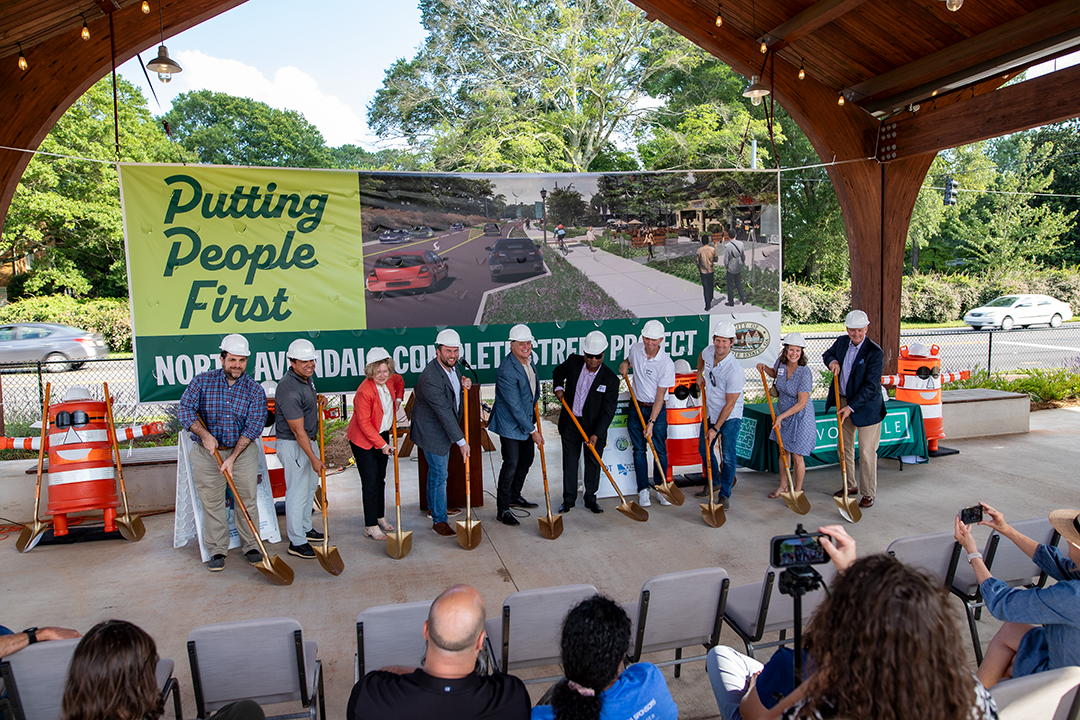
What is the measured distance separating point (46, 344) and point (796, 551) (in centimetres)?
1957

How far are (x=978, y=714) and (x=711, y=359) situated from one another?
5058 mm

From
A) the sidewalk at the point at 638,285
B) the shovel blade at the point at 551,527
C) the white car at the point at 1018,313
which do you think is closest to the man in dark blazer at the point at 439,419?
the shovel blade at the point at 551,527

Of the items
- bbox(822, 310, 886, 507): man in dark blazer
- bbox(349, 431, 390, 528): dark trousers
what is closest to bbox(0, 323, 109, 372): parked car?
bbox(349, 431, 390, 528): dark trousers

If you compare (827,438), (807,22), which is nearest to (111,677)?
(827,438)

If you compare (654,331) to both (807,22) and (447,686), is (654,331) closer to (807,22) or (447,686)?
(807,22)

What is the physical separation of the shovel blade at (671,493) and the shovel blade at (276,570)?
346 centimetres

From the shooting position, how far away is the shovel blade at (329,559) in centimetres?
508

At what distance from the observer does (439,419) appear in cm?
584

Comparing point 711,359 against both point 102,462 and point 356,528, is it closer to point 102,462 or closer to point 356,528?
point 356,528

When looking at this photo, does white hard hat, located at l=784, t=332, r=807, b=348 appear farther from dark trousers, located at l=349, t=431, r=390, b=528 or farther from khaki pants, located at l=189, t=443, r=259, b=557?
khaki pants, located at l=189, t=443, r=259, b=557

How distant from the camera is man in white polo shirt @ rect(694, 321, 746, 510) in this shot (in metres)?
6.41

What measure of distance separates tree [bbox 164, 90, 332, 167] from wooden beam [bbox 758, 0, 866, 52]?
3194 centimetres

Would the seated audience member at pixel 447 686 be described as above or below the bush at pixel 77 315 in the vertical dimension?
below

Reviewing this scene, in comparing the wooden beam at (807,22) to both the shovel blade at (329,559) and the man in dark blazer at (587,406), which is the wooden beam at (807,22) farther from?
the shovel blade at (329,559)
